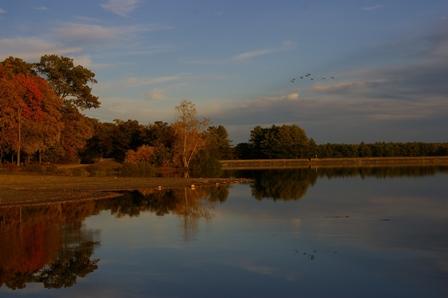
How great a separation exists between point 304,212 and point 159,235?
800 cm

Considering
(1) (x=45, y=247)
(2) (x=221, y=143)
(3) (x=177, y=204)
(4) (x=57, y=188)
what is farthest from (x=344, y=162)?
(1) (x=45, y=247)

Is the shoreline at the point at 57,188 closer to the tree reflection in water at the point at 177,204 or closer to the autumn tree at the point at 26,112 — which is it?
the tree reflection in water at the point at 177,204

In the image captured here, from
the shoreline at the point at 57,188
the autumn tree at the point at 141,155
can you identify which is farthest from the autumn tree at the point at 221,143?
the shoreline at the point at 57,188

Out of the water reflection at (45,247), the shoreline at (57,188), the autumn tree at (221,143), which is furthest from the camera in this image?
the autumn tree at (221,143)

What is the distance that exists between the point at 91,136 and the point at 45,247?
4925 cm

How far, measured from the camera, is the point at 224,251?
13531 millimetres

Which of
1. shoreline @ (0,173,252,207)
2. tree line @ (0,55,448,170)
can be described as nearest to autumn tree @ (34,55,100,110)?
tree line @ (0,55,448,170)

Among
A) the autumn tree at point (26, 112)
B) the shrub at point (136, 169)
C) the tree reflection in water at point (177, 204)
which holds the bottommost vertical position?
the tree reflection in water at point (177, 204)

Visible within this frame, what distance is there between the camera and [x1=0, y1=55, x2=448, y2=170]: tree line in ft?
155

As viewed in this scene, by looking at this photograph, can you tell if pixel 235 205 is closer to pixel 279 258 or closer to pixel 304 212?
pixel 304 212

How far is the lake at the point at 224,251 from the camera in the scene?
1016 centimetres

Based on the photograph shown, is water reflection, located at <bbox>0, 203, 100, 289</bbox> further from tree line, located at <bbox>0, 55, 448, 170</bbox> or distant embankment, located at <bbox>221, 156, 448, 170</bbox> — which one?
distant embankment, located at <bbox>221, 156, 448, 170</bbox>

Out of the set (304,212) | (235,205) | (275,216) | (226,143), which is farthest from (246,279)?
(226,143)

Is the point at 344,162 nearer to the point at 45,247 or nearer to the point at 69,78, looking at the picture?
the point at 69,78
